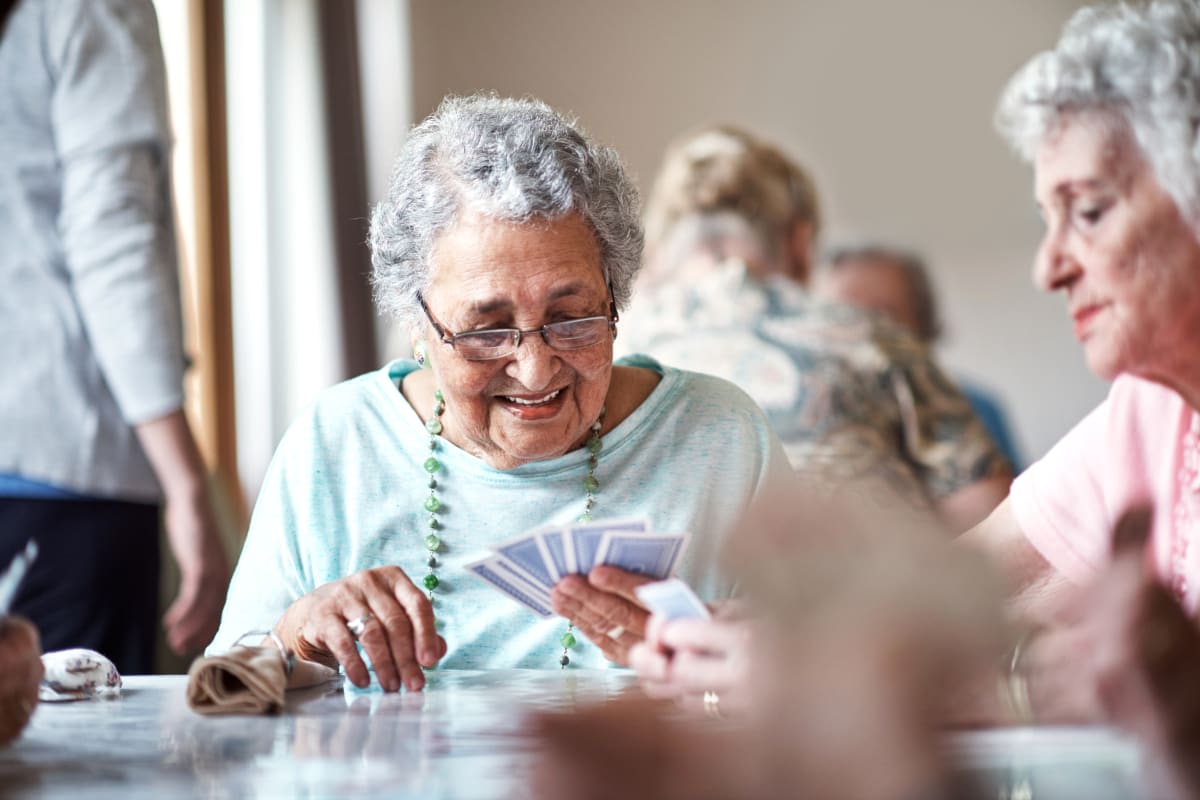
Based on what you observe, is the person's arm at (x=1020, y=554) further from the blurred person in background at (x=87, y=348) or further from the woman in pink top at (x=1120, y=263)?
the blurred person in background at (x=87, y=348)

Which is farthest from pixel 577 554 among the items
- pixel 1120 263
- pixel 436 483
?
pixel 1120 263

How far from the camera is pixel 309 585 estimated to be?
6.00 ft

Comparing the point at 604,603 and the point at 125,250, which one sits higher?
the point at 125,250

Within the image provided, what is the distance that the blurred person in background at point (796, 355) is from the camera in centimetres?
311

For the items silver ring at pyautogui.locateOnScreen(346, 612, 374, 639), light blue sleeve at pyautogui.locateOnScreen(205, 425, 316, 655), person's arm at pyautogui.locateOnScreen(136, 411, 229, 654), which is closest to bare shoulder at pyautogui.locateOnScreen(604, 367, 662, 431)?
light blue sleeve at pyautogui.locateOnScreen(205, 425, 316, 655)

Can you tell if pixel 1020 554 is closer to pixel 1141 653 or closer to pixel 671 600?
pixel 671 600

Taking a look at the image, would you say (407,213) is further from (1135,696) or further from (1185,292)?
(1135,696)

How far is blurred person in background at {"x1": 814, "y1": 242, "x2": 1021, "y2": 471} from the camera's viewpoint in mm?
5176

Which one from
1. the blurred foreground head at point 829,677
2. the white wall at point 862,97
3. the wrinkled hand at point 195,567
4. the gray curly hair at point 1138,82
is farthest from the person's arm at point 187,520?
the white wall at point 862,97

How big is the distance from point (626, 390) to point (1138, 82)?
0.89 metres

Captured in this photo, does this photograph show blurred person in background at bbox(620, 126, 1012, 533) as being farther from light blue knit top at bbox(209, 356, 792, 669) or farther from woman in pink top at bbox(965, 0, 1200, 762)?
woman in pink top at bbox(965, 0, 1200, 762)

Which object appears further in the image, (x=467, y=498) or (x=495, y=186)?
(x=467, y=498)

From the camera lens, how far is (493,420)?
1821 mm

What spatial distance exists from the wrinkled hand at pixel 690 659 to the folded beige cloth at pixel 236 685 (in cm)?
38
